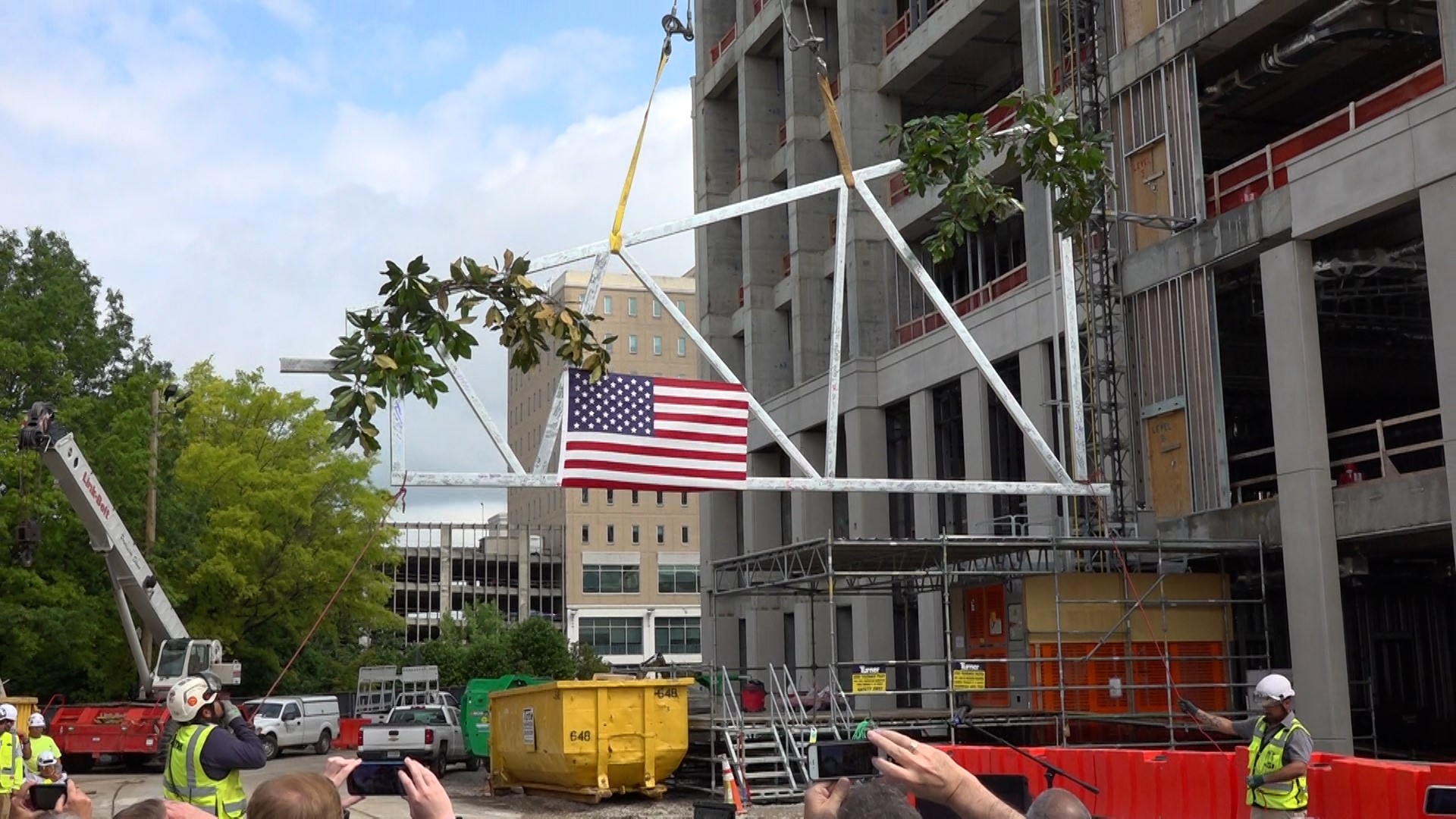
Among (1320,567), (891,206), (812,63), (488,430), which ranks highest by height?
(812,63)

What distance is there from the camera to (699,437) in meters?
20.5

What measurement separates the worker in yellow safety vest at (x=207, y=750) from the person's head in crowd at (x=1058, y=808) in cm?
570

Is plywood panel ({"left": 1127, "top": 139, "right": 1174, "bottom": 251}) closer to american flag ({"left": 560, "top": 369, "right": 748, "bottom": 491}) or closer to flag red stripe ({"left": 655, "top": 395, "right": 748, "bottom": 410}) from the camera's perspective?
flag red stripe ({"left": 655, "top": 395, "right": 748, "bottom": 410})

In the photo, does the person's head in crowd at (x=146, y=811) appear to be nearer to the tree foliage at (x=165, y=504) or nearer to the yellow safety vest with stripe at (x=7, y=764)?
the yellow safety vest with stripe at (x=7, y=764)

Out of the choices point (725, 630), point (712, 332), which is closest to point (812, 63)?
point (712, 332)

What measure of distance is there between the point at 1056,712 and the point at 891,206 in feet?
65.3

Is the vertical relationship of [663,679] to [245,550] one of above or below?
below

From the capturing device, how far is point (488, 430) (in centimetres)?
1994

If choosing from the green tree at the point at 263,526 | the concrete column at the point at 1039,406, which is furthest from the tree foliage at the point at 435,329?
the green tree at the point at 263,526

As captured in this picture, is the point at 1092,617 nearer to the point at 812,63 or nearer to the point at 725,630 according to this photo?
the point at 812,63

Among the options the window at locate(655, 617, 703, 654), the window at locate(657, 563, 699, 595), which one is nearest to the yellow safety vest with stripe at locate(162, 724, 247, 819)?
the window at locate(655, 617, 703, 654)

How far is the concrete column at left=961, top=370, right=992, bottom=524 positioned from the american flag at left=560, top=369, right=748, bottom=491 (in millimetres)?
13784

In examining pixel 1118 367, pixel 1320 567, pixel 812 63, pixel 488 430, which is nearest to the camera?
pixel 488 430

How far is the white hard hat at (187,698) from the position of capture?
848 centimetres
